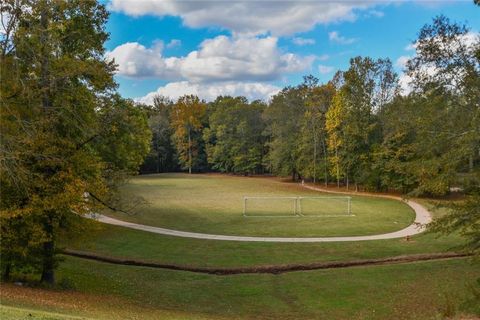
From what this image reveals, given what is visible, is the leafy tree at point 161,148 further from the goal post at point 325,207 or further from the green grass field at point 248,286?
the green grass field at point 248,286

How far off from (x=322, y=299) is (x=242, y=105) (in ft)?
242

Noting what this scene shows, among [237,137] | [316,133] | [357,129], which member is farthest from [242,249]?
[237,137]

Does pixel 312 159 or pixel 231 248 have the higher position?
pixel 312 159

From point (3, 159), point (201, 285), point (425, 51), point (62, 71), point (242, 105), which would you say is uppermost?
point (242, 105)

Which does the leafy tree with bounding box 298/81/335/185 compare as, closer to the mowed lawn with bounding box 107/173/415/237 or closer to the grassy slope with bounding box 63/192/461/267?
the mowed lawn with bounding box 107/173/415/237

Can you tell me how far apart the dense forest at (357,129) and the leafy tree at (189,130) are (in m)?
0.22

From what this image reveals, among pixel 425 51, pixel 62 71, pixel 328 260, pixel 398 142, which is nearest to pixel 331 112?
pixel 398 142

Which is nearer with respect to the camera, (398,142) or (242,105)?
(398,142)

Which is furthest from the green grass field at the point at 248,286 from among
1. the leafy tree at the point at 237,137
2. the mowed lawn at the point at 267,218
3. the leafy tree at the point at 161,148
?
the leafy tree at the point at 161,148

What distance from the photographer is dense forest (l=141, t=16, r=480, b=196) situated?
50.9 ft

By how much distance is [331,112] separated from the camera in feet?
186

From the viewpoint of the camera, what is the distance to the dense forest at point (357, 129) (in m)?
15.5

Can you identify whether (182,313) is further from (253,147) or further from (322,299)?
(253,147)

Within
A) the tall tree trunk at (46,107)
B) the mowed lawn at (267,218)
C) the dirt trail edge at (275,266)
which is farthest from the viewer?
the mowed lawn at (267,218)
